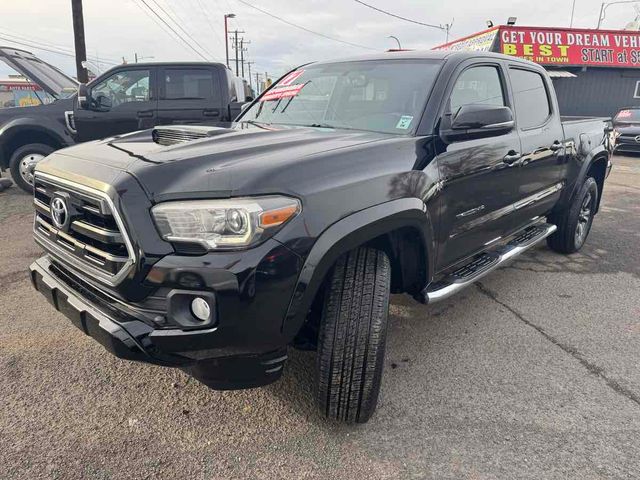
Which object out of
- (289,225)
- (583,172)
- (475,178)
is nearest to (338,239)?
(289,225)

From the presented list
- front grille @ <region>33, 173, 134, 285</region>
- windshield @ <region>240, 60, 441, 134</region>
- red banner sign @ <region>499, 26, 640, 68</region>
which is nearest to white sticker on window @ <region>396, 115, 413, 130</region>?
Answer: windshield @ <region>240, 60, 441, 134</region>

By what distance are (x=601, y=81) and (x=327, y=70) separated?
2443cm

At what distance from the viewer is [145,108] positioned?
7.14 m

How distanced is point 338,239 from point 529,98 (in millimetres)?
2806

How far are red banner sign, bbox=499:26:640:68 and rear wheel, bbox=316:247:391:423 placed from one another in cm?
2159

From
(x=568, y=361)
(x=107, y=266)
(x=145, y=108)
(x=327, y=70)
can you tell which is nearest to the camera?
(x=107, y=266)

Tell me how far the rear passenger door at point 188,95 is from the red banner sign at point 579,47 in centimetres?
1752

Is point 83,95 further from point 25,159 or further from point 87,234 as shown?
point 87,234

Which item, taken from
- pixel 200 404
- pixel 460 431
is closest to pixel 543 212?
pixel 460 431

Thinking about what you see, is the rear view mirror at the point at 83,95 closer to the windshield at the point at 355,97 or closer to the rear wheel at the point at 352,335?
the windshield at the point at 355,97

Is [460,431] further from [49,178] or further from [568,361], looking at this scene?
[49,178]

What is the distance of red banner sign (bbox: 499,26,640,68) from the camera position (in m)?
20.8

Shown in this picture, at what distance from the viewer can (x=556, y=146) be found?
4098mm

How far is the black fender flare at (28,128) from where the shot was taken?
287 inches
